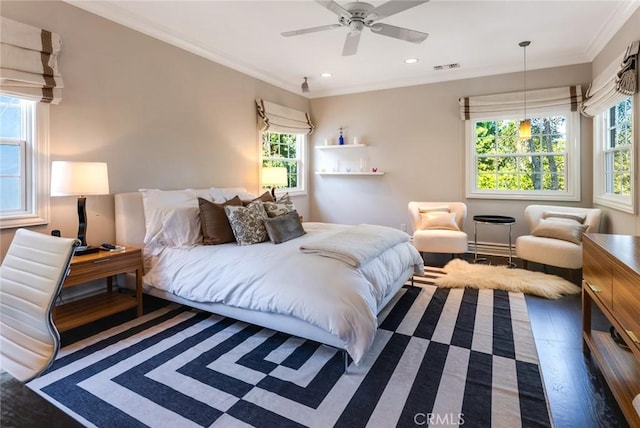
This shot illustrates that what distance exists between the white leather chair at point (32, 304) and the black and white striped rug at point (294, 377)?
603 mm

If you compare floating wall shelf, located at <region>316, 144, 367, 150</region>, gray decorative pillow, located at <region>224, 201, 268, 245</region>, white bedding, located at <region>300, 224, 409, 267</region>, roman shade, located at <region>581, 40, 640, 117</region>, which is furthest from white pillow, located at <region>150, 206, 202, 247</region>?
roman shade, located at <region>581, 40, 640, 117</region>

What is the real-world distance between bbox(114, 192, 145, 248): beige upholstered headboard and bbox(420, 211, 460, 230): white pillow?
11.4 feet

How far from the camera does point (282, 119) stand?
5.30 metres

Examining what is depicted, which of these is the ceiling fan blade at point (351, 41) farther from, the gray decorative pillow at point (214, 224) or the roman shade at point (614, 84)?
the roman shade at point (614, 84)

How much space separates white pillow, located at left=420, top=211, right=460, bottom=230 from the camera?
15.4ft

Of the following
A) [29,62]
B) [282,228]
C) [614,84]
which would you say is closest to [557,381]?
[282,228]

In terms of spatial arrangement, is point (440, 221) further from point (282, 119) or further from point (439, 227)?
point (282, 119)

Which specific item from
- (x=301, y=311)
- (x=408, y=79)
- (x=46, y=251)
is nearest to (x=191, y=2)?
(x=46, y=251)

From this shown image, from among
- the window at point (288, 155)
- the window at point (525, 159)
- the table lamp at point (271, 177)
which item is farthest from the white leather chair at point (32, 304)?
the window at point (525, 159)

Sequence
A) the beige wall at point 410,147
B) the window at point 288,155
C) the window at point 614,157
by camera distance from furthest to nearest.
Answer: the window at point 288,155
the beige wall at point 410,147
the window at point 614,157

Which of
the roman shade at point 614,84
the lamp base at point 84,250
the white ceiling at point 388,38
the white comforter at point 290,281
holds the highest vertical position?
the white ceiling at point 388,38

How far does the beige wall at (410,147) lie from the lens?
189 inches

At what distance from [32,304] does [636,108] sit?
4476mm

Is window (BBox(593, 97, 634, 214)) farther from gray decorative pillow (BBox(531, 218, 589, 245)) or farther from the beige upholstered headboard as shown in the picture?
the beige upholstered headboard
